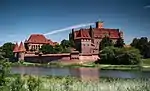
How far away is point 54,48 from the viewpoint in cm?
3127

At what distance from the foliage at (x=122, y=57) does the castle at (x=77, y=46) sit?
319 cm

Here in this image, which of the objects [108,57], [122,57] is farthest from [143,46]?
[122,57]

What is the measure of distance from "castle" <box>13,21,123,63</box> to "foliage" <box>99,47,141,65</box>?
3.19 m

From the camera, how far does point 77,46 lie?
112 ft

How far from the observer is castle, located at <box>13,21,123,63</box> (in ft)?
92.9

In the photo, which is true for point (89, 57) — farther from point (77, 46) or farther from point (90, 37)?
point (90, 37)

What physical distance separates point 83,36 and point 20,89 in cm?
2979

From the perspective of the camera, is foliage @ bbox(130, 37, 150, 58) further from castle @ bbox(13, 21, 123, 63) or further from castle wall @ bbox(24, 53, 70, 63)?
castle wall @ bbox(24, 53, 70, 63)

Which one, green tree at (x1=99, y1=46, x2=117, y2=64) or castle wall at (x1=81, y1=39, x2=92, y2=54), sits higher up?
castle wall at (x1=81, y1=39, x2=92, y2=54)

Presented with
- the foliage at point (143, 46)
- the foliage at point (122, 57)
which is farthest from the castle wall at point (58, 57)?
the foliage at point (143, 46)

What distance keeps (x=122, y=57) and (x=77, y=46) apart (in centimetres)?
1117

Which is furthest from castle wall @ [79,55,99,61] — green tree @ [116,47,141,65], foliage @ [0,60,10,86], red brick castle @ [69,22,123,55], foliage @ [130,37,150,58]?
foliage @ [0,60,10,86]

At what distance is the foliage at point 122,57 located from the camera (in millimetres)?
22953

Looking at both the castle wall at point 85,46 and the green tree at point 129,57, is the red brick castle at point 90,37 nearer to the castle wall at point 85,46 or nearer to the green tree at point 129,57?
the castle wall at point 85,46
